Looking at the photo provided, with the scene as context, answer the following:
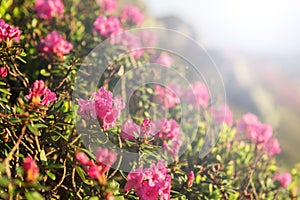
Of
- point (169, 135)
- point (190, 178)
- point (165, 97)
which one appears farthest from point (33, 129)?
point (165, 97)

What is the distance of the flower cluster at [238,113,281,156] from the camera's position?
2.89 metres

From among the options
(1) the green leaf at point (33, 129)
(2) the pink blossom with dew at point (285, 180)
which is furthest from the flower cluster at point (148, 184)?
(2) the pink blossom with dew at point (285, 180)

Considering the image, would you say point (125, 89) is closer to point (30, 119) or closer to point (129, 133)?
point (129, 133)

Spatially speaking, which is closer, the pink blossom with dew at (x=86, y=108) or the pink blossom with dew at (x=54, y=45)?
the pink blossom with dew at (x=86, y=108)

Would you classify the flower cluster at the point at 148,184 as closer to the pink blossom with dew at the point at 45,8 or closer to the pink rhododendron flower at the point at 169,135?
the pink rhododendron flower at the point at 169,135

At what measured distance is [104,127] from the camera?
1.71m

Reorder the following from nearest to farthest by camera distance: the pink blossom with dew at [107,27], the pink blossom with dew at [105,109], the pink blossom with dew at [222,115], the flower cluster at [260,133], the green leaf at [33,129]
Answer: the green leaf at [33,129]
the pink blossom with dew at [105,109]
the flower cluster at [260,133]
the pink blossom with dew at [107,27]
the pink blossom with dew at [222,115]

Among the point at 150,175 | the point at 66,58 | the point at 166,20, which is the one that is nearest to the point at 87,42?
the point at 66,58

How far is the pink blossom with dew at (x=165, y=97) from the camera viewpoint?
2.94 m

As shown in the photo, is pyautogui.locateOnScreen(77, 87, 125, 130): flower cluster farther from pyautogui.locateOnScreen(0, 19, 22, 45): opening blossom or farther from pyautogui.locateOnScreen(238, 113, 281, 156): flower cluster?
pyautogui.locateOnScreen(238, 113, 281, 156): flower cluster

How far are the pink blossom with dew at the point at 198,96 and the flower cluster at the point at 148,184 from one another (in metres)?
1.78

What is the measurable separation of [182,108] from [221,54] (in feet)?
34.8

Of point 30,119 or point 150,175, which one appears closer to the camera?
point 30,119

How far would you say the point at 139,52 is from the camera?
3229 mm
